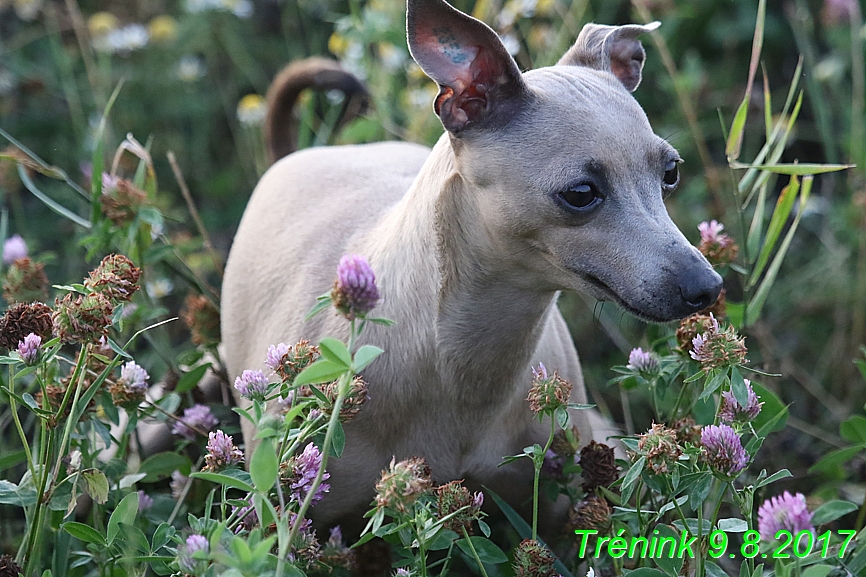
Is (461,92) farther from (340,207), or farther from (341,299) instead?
(340,207)

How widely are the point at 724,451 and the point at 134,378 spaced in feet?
3.49

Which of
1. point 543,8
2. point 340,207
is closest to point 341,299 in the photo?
point 340,207

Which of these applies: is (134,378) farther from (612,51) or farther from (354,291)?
(612,51)

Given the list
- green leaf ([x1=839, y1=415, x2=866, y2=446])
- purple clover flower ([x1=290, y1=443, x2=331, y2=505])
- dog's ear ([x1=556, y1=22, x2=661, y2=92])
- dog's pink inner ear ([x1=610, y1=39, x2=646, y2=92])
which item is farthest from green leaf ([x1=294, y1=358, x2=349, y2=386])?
green leaf ([x1=839, y1=415, x2=866, y2=446])

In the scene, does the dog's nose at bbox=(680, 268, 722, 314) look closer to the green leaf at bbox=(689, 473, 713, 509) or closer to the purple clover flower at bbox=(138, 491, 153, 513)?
the green leaf at bbox=(689, 473, 713, 509)

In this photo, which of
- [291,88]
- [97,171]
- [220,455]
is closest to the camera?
[220,455]

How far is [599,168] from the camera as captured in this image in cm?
160

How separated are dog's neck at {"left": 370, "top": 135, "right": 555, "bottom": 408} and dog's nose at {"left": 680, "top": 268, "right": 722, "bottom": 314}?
31 centimetres

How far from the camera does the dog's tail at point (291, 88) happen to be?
2.79m

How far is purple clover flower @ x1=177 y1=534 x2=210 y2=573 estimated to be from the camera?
50.8 inches

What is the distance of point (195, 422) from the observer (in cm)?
205

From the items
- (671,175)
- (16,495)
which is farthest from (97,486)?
(671,175)

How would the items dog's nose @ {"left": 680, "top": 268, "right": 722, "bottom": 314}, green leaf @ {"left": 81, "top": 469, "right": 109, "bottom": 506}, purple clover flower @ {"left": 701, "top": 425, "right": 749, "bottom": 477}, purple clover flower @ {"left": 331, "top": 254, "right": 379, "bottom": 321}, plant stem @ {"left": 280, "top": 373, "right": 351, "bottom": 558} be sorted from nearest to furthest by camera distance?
plant stem @ {"left": 280, "top": 373, "right": 351, "bottom": 558} → purple clover flower @ {"left": 331, "top": 254, "right": 379, "bottom": 321} → purple clover flower @ {"left": 701, "top": 425, "right": 749, "bottom": 477} → dog's nose @ {"left": 680, "top": 268, "right": 722, "bottom": 314} → green leaf @ {"left": 81, "top": 469, "right": 109, "bottom": 506}

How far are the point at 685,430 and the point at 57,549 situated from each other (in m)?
1.19
